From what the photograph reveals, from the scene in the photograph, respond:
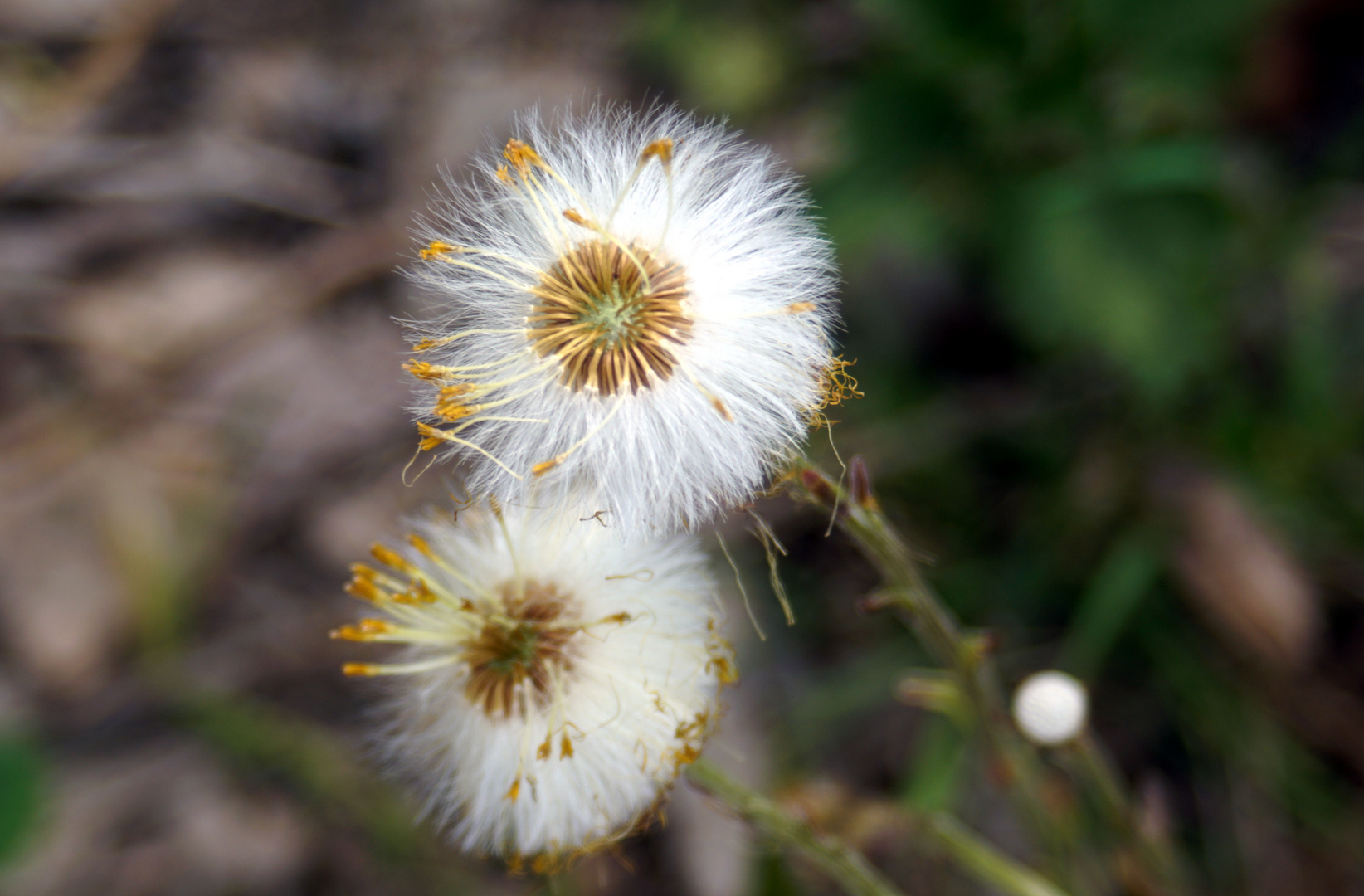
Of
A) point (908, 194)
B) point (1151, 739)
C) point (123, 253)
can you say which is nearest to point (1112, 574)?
point (1151, 739)

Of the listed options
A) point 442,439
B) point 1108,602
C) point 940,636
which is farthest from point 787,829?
point 1108,602

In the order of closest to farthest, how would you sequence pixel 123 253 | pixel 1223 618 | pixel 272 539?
pixel 1223 618 → pixel 272 539 → pixel 123 253

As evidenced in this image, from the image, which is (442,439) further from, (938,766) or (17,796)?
(17,796)

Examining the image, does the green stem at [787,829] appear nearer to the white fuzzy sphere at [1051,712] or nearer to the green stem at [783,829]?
the green stem at [783,829]

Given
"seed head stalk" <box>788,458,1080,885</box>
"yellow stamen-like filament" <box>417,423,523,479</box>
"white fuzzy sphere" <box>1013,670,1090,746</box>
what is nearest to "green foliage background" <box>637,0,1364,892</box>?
"seed head stalk" <box>788,458,1080,885</box>

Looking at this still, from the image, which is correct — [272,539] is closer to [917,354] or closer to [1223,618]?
[917,354]

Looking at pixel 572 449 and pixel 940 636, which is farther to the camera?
pixel 940 636
